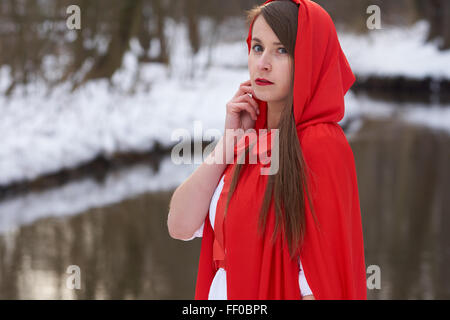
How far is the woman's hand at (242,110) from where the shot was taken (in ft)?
7.13

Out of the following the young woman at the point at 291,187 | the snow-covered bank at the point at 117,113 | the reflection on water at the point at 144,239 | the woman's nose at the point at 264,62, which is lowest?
the reflection on water at the point at 144,239

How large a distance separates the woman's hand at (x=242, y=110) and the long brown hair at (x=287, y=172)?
0.20m

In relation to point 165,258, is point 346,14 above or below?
above

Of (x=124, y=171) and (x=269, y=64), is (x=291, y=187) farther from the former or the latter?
(x=124, y=171)

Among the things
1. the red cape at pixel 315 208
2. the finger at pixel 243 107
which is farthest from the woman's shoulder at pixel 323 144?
the finger at pixel 243 107

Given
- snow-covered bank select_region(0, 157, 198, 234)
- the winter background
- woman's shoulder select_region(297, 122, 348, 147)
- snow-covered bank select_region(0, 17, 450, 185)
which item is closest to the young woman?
woman's shoulder select_region(297, 122, 348, 147)

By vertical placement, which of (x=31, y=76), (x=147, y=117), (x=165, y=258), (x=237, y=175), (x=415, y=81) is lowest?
(x=165, y=258)

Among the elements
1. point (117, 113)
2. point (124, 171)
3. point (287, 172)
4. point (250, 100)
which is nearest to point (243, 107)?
point (250, 100)

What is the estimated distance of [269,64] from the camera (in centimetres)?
202

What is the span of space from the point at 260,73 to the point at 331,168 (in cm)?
40

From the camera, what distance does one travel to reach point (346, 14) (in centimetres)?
2633

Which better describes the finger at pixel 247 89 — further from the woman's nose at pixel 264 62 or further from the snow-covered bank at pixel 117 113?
the snow-covered bank at pixel 117 113

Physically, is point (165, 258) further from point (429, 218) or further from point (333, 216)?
point (333, 216)
